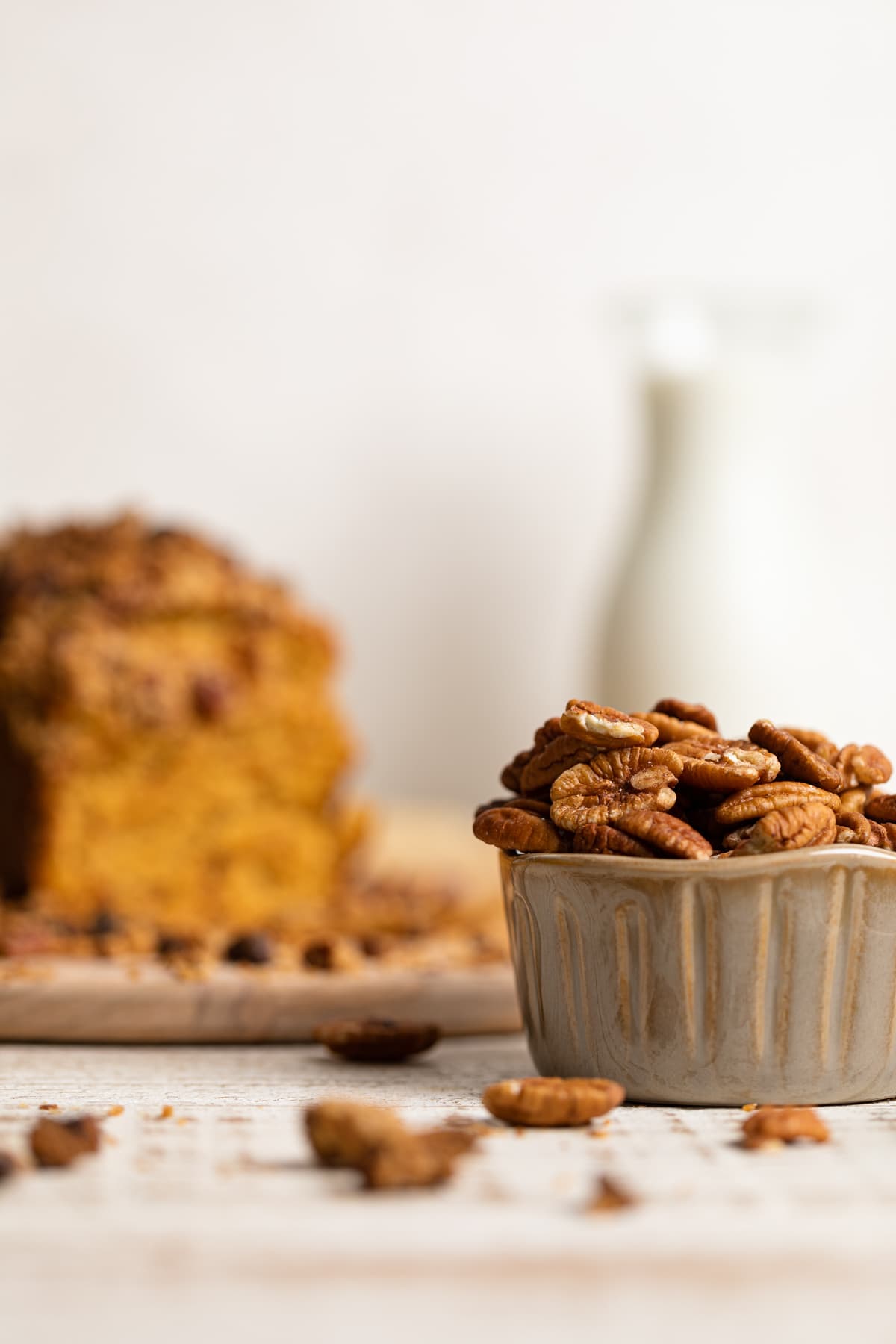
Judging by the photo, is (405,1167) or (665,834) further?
(665,834)

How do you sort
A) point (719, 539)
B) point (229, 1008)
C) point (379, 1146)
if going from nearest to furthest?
1. point (379, 1146)
2. point (229, 1008)
3. point (719, 539)

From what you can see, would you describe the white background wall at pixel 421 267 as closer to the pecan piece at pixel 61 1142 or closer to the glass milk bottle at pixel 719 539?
the glass milk bottle at pixel 719 539

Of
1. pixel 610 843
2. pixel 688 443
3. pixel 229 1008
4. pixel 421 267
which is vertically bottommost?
pixel 229 1008

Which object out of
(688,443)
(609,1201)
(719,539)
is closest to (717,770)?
(609,1201)

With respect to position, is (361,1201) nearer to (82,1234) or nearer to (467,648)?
(82,1234)

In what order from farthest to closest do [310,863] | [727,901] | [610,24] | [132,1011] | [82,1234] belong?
[610,24] → [310,863] → [132,1011] → [727,901] → [82,1234]

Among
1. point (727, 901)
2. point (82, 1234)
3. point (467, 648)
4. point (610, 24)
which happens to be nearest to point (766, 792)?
point (727, 901)

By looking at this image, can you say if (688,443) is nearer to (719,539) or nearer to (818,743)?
(719,539)
